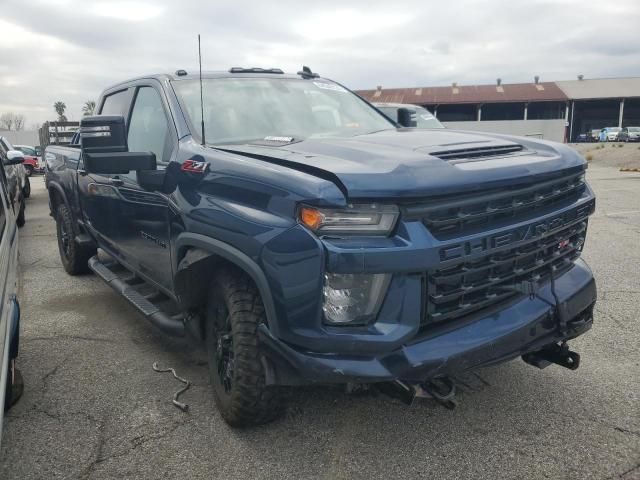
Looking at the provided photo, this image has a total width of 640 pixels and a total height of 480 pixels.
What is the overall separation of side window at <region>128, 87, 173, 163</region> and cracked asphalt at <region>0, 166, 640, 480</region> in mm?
1452

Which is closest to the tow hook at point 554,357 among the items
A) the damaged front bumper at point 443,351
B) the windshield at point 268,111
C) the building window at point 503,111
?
the damaged front bumper at point 443,351

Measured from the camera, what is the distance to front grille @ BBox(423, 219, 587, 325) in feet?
7.52

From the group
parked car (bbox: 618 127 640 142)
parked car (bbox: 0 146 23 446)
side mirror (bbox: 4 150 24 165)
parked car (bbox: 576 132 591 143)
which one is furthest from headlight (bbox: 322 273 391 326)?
parked car (bbox: 576 132 591 143)

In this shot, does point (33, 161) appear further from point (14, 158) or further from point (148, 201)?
point (148, 201)

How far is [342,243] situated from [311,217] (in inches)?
6.7

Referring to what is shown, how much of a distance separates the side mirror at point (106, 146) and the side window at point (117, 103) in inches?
48.2

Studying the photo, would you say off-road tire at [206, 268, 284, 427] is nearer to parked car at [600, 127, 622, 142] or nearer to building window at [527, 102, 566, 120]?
parked car at [600, 127, 622, 142]

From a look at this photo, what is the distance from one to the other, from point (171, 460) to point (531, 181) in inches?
85.1

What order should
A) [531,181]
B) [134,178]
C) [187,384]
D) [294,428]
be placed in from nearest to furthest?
[531,181] → [294,428] → [187,384] → [134,178]

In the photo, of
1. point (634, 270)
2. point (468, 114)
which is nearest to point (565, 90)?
point (468, 114)

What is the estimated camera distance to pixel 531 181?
2.58m

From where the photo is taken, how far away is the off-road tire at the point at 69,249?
5.77 meters

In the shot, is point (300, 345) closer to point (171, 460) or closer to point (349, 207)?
point (349, 207)

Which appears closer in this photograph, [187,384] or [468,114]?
[187,384]
